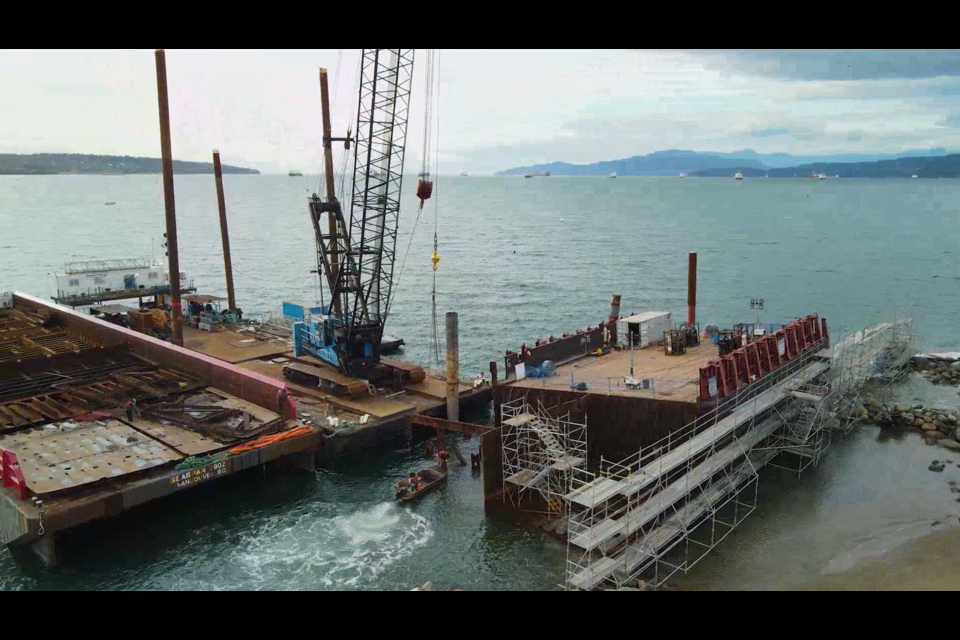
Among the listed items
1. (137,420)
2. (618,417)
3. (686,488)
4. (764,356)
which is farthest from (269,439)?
(764,356)

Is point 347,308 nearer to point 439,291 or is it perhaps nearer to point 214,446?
point 214,446

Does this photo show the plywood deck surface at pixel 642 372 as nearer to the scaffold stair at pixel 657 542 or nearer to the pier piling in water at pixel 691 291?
the scaffold stair at pixel 657 542

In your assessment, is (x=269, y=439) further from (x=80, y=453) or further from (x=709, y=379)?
(x=709, y=379)

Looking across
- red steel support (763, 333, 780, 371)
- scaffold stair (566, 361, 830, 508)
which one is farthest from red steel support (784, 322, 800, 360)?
red steel support (763, 333, 780, 371)

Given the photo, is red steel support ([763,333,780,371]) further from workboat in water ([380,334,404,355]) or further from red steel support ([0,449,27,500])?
red steel support ([0,449,27,500])

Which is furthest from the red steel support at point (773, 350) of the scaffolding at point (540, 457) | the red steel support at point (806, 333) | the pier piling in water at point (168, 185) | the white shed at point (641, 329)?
the pier piling in water at point (168, 185)
